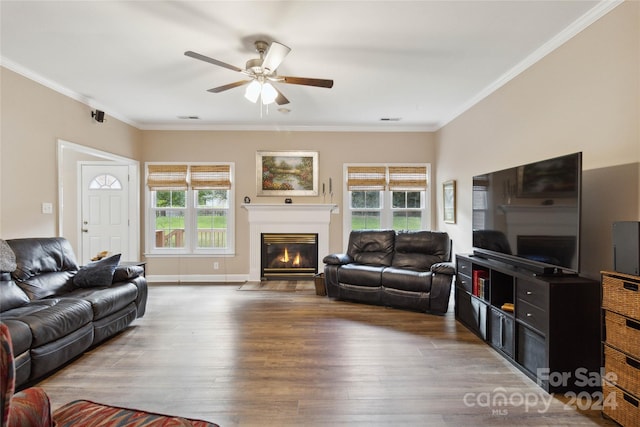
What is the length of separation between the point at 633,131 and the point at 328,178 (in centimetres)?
415

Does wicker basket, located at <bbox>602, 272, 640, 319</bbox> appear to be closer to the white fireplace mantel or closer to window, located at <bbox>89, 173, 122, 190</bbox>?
the white fireplace mantel

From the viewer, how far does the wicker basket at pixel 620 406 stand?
5.65 feet

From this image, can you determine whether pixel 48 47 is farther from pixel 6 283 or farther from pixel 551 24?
pixel 551 24

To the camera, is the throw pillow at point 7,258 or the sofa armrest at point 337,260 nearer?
the throw pillow at point 7,258

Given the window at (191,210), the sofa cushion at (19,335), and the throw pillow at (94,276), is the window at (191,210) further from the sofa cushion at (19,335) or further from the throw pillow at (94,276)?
the sofa cushion at (19,335)

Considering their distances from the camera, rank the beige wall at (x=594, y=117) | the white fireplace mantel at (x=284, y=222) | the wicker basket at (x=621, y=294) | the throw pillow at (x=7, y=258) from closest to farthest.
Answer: the wicker basket at (x=621, y=294), the beige wall at (x=594, y=117), the throw pillow at (x=7, y=258), the white fireplace mantel at (x=284, y=222)

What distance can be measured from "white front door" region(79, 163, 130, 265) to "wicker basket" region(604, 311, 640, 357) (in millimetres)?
6315

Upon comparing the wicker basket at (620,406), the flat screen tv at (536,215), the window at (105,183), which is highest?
the window at (105,183)

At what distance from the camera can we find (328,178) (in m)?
5.76

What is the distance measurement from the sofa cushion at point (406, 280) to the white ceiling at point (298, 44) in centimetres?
234

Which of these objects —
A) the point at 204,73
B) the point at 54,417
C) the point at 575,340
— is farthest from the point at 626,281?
the point at 204,73

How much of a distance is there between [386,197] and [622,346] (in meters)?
4.19

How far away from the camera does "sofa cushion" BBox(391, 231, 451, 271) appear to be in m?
4.49

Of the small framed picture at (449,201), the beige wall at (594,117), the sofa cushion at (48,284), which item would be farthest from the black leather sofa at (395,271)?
the sofa cushion at (48,284)
